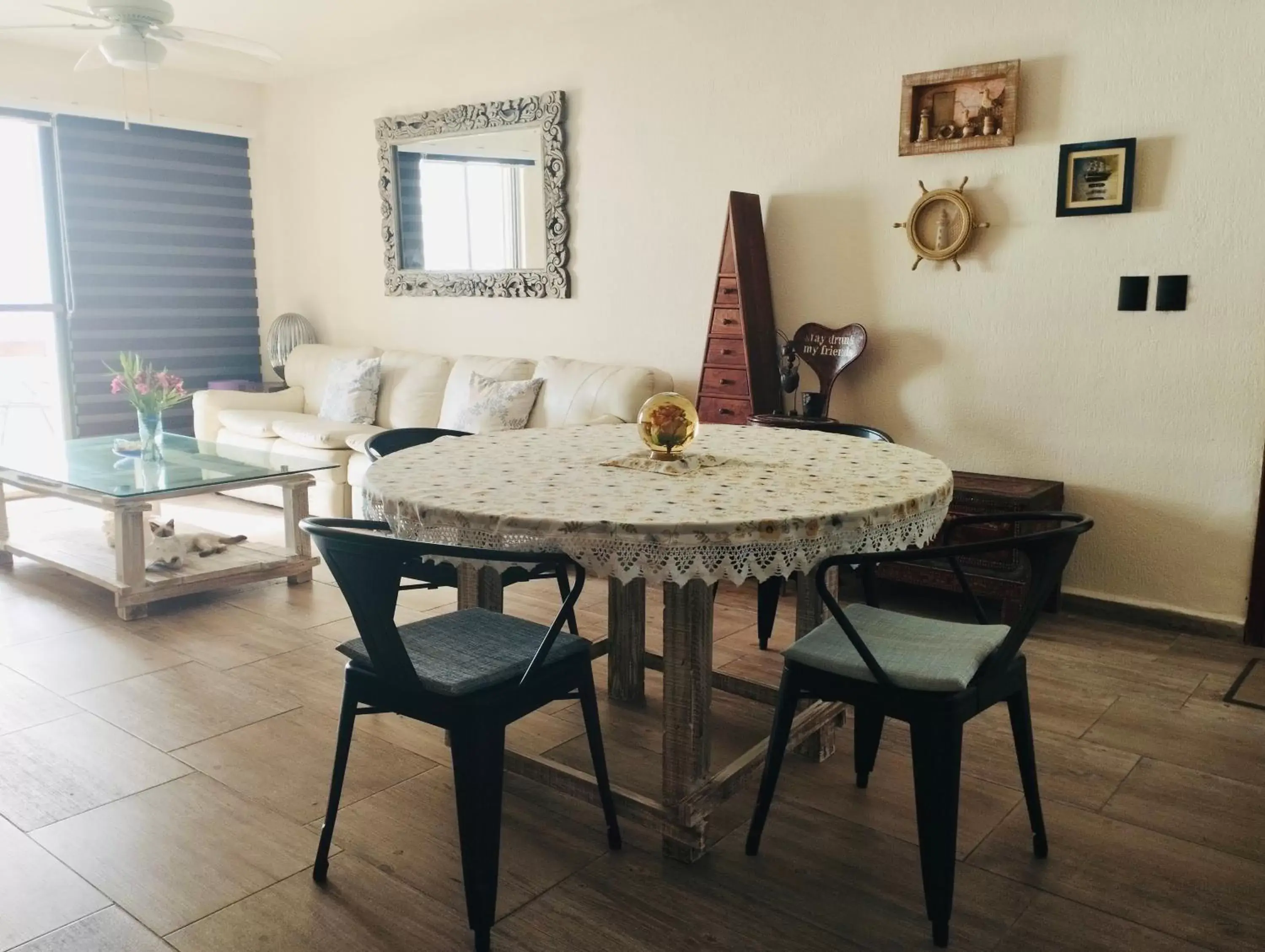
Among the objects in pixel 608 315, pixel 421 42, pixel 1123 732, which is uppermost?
pixel 421 42

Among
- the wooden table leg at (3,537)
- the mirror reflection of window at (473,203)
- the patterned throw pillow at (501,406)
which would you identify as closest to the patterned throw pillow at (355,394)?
the mirror reflection of window at (473,203)

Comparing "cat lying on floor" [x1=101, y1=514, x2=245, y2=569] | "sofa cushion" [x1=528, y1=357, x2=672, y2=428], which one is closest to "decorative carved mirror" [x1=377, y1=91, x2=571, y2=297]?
"sofa cushion" [x1=528, y1=357, x2=672, y2=428]

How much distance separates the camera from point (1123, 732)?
2.59 metres

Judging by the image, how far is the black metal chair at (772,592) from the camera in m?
2.70

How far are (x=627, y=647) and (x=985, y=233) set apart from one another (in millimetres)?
2068

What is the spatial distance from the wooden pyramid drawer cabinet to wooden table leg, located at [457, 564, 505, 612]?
184cm

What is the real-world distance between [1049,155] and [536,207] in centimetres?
A: 247

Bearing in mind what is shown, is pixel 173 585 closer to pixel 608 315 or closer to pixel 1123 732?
pixel 608 315

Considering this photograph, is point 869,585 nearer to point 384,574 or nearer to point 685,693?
point 685,693

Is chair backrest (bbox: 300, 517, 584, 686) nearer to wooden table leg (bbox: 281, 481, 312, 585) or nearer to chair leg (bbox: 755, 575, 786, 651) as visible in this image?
chair leg (bbox: 755, 575, 786, 651)

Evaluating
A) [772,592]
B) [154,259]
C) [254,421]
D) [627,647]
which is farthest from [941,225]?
[154,259]

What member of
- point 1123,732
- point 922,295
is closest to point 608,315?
point 922,295

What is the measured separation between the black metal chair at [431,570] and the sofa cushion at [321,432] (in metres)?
2.07

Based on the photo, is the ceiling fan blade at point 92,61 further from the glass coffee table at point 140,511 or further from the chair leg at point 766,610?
the chair leg at point 766,610
